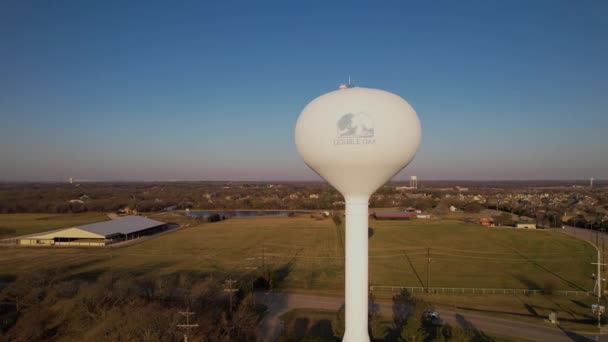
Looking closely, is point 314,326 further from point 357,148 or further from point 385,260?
point 385,260

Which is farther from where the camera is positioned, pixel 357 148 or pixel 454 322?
pixel 454 322

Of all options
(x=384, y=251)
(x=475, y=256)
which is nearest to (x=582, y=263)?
(x=475, y=256)

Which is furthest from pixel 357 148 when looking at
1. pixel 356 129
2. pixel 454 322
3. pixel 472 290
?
pixel 472 290

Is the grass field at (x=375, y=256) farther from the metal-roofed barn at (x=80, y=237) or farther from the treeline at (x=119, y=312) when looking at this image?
the treeline at (x=119, y=312)

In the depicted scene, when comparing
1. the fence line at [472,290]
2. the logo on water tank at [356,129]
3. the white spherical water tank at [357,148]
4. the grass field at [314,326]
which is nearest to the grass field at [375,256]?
the fence line at [472,290]

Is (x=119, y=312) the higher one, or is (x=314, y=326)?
(x=119, y=312)

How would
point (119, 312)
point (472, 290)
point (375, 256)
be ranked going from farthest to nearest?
point (375, 256) → point (472, 290) → point (119, 312)

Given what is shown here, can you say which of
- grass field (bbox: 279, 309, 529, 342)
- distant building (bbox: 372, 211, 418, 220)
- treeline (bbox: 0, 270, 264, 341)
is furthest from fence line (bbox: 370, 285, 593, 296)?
distant building (bbox: 372, 211, 418, 220)
